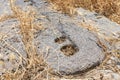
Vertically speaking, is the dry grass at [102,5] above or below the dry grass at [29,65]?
above

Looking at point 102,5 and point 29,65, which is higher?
point 102,5

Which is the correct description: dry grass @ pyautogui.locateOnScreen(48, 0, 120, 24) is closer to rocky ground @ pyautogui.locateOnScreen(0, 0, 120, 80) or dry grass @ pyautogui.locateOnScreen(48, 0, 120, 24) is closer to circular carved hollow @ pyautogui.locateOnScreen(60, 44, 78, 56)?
rocky ground @ pyautogui.locateOnScreen(0, 0, 120, 80)

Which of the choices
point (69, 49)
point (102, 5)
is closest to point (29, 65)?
point (69, 49)

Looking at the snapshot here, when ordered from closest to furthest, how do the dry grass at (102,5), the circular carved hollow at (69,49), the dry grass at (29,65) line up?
the dry grass at (29,65)
the circular carved hollow at (69,49)
the dry grass at (102,5)

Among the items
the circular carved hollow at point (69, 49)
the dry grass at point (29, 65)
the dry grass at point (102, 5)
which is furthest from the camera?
the dry grass at point (102, 5)

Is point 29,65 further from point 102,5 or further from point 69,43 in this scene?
point 102,5

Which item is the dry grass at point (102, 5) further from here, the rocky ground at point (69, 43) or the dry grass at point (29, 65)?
the dry grass at point (29, 65)

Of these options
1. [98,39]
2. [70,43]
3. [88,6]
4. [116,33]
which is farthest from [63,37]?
[88,6]

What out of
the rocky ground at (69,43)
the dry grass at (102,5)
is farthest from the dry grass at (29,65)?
the dry grass at (102,5)
